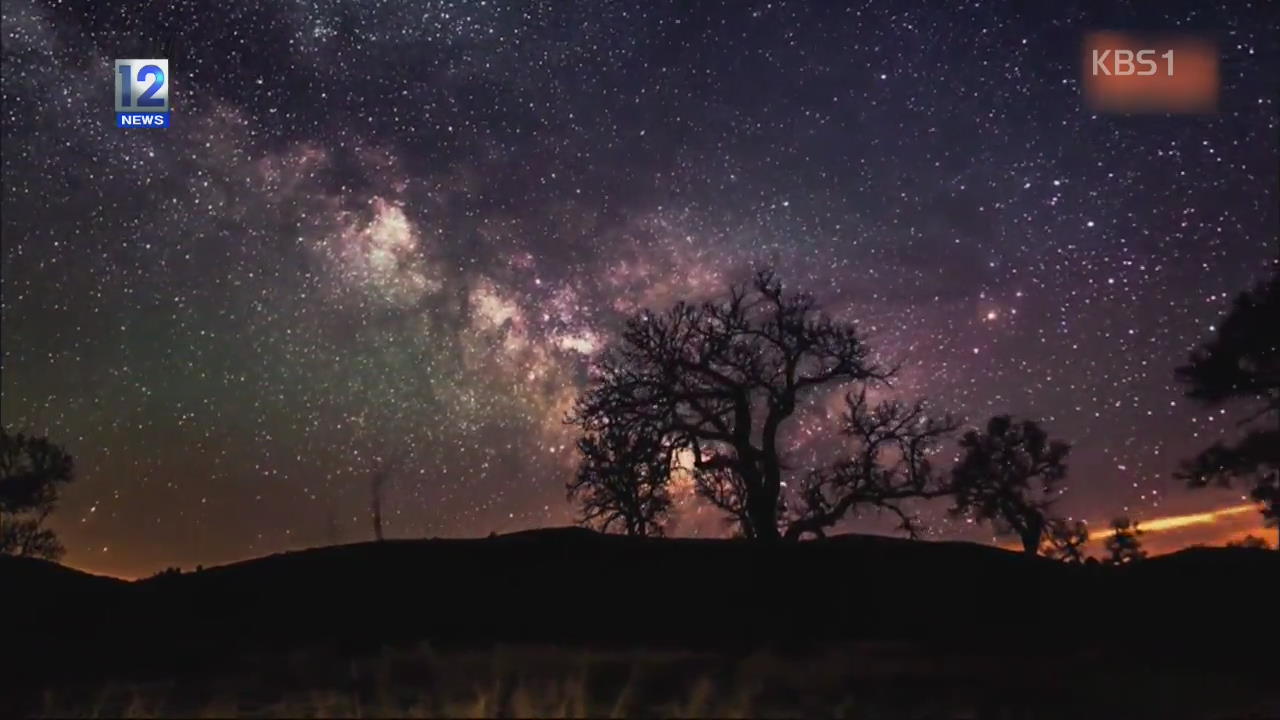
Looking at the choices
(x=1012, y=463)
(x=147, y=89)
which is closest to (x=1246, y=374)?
(x=1012, y=463)

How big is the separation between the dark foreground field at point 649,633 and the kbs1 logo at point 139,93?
13.4m

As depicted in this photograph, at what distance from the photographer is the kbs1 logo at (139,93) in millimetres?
26594

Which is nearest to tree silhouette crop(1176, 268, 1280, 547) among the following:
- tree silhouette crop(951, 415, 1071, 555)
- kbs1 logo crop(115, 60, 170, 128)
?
tree silhouette crop(951, 415, 1071, 555)

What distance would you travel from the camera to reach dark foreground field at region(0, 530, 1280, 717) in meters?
11.1

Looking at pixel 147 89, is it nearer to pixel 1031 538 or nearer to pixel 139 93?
pixel 139 93

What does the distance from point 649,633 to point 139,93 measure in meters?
22.0

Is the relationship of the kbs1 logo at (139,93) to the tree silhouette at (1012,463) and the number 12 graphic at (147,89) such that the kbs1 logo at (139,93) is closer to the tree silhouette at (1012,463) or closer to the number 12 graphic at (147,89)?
the number 12 graphic at (147,89)

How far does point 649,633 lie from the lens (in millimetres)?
14562

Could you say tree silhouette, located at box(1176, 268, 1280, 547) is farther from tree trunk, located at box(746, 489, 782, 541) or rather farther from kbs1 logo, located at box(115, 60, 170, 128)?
kbs1 logo, located at box(115, 60, 170, 128)

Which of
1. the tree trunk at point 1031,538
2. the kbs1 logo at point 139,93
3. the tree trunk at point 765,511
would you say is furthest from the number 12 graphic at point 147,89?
the tree trunk at point 1031,538

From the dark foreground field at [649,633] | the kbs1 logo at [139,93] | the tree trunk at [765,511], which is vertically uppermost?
the kbs1 logo at [139,93]

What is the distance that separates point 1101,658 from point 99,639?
49.7ft

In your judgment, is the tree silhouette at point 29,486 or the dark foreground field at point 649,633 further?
the tree silhouette at point 29,486

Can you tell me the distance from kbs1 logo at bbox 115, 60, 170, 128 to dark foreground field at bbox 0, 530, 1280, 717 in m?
13.4
